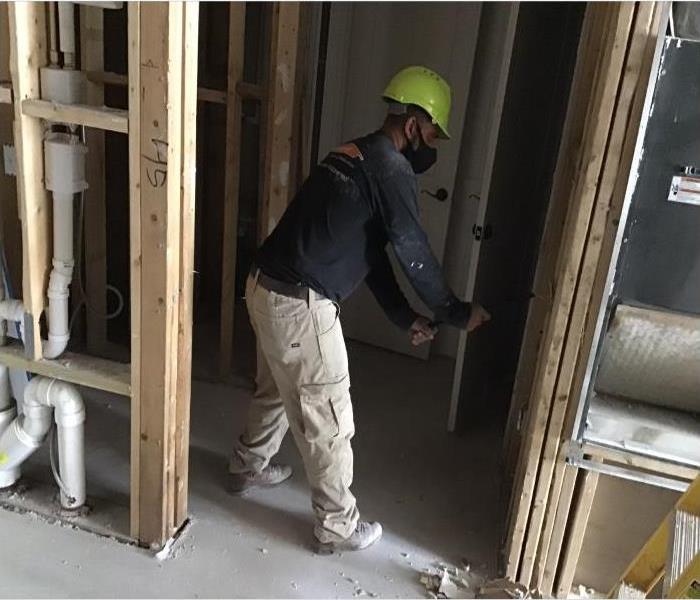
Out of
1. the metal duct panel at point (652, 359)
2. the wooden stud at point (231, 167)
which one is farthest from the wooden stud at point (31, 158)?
the metal duct panel at point (652, 359)

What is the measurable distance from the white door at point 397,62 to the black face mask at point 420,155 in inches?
56.8

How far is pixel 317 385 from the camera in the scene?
7.08 ft

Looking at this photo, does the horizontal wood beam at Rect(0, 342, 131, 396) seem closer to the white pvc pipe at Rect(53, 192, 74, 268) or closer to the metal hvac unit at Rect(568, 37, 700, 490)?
the white pvc pipe at Rect(53, 192, 74, 268)

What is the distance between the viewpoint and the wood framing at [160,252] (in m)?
1.83

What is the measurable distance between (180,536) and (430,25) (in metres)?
2.63

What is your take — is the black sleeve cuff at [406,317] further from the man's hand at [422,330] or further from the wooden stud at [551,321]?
the wooden stud at [551,321]

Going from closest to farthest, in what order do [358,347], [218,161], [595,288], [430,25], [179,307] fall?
[595,288] → [179,307] → [430,25] → [218,161] → [358,347]

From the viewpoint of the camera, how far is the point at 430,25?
348 cm

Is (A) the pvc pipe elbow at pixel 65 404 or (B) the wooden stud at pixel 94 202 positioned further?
(B) the wooden stud at pixel 94 202

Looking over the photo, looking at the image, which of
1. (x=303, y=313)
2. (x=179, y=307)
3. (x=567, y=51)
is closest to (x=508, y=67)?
(x=567, y=51)

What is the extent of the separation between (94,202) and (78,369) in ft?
3.63

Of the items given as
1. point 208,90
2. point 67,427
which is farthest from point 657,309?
point 208,90

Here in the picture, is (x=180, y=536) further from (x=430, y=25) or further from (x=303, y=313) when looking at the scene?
(x=430, y=25)

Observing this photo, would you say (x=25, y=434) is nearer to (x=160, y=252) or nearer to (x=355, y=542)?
(x=160, y=252)
